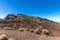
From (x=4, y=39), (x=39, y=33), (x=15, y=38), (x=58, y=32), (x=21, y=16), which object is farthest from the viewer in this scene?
(x=21, y=16)

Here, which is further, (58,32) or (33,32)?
(58,32)

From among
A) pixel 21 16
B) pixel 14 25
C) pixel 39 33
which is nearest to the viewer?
pixel 39 33

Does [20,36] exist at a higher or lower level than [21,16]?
lower

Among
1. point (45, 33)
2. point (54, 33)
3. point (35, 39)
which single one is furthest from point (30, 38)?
→ point (54, 33)

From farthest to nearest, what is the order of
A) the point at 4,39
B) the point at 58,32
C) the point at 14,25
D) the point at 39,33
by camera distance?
the point at 14,25 < the point at 58,32 < the point at 39,33 < the point at 4,39

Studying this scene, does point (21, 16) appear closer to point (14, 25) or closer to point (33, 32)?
point (14, 25)

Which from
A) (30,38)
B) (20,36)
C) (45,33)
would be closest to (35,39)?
(30,38)

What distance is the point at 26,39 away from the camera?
92.1 feet

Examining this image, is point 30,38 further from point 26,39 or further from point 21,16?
point 21,16

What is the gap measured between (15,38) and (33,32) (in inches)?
268

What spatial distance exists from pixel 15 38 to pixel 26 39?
217cm

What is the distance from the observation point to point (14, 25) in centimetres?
3822

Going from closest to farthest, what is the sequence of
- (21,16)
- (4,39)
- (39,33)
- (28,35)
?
(4,39), (28,35), (39,33), (21,16)

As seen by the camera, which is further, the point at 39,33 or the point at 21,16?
the point at 21,16
